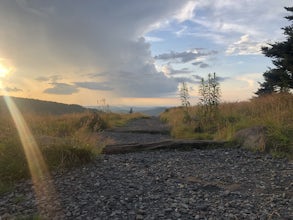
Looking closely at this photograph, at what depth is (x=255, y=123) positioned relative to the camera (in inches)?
401

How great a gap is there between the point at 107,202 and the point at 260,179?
2.76 metres

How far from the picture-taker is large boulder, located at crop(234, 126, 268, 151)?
834 centimetres

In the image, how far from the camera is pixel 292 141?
8164mm

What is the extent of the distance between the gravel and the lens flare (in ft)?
0.14

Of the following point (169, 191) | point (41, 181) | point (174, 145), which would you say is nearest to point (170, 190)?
point (169, 191)

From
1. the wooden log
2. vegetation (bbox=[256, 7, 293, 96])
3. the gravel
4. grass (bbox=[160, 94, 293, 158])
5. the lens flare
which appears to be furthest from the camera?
vegetation (bbox=[256, 7, 293, 96])

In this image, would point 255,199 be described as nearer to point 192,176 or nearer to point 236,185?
point 236,185

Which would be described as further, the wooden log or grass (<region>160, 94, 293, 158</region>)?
the wooden log

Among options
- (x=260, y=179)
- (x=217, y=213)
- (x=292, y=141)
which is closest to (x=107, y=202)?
(x=217, y=213)

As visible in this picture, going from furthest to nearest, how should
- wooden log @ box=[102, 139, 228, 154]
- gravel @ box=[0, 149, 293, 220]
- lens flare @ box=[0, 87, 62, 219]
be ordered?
wooden log @ box=[102, 139, 228, 154] < lens flare @ box=[0, 87, 62, 219] < gravel @ box=[0, 149, 293, 220]

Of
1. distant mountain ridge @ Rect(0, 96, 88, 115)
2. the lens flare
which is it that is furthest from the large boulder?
distant mountain ridge @ Rect(0, 96, 88, 115)

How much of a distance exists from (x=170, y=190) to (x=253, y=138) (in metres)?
3.98

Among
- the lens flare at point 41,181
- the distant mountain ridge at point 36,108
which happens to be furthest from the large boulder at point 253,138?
the distant mountain ridge at point 36,108

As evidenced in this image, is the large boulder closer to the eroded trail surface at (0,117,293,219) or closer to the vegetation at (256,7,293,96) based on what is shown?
the eroded trail surface at (0,117,293,219)
